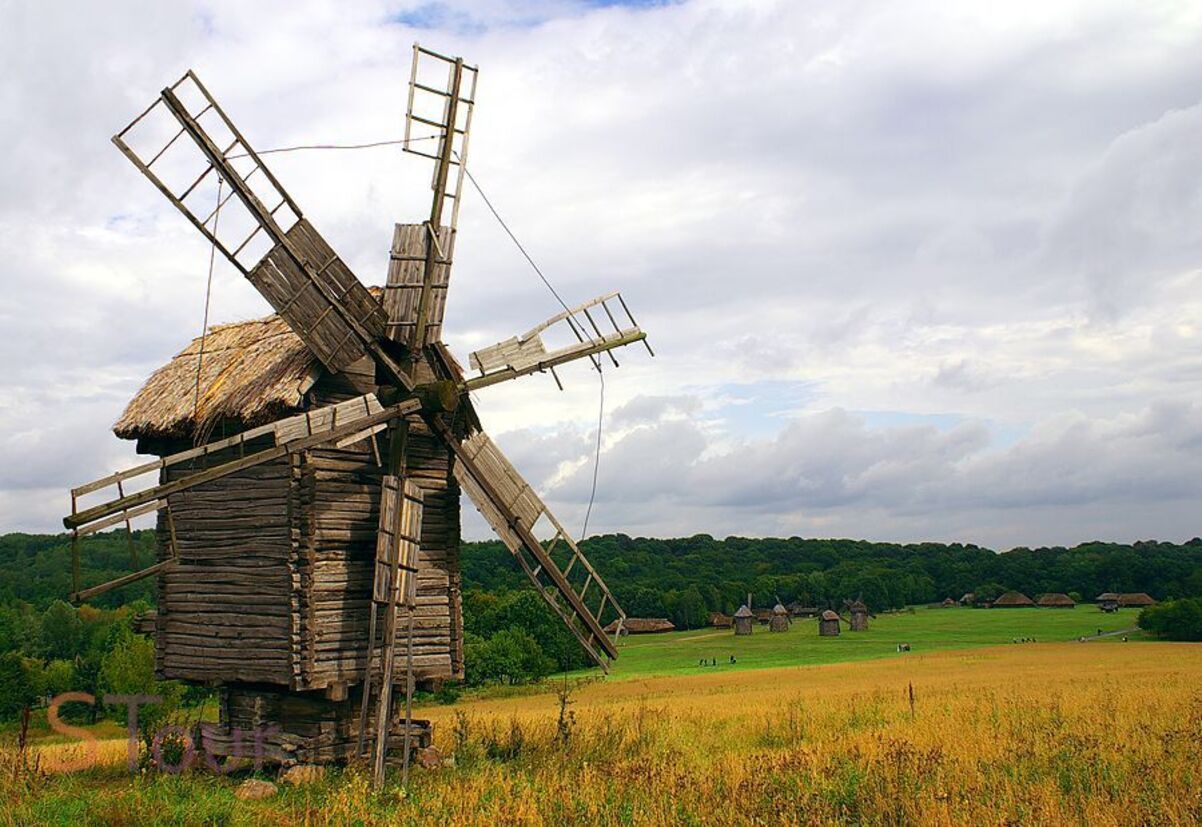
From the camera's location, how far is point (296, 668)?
14.1 metres

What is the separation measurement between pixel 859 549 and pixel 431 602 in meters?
147

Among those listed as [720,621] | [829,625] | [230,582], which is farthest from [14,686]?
[720,621]

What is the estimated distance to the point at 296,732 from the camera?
611 inches

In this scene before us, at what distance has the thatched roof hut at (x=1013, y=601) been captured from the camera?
116500 mm

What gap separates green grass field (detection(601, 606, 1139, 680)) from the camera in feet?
218

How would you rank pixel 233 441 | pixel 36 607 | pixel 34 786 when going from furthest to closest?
pixel 36 607
pixel 233 441
pixel 34 786

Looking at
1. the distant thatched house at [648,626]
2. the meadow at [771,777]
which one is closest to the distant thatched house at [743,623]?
the distant thatched house at [648,626]

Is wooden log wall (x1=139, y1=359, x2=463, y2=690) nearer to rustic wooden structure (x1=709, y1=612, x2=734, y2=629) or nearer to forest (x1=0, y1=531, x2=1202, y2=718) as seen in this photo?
forest (x1=0, y1=531, x2=1202, y2=718)

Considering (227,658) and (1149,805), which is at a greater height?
(227,658)

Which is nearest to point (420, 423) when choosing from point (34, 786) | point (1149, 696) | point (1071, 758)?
point (34, 786)

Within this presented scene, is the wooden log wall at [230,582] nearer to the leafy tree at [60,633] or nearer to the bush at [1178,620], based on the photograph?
the leafy tree at [60,633]

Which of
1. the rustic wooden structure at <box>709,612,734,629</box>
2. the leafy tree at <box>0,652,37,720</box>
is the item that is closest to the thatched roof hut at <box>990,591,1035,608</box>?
the rustic wooden structure at <box>709,612,734,629</box>

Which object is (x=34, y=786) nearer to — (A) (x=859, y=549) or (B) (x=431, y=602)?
(B) (x=431, y=602)

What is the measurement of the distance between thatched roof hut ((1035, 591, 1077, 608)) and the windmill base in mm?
111584
